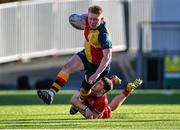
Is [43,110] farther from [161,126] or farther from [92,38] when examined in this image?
[161,126]

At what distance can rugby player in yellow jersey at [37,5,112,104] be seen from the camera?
11.7 meters

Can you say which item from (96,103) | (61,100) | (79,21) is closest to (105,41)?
(79,21)

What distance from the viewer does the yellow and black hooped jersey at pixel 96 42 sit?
11.8 metres

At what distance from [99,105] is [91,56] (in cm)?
74

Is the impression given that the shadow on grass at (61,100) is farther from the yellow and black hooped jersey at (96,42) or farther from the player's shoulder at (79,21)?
the yellow and black hooped jersey at (96,42)

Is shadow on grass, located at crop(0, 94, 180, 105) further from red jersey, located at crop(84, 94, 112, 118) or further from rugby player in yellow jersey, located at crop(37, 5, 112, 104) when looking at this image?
rugby player in yellow jersey, located at crop(37, 5, 112, 104)

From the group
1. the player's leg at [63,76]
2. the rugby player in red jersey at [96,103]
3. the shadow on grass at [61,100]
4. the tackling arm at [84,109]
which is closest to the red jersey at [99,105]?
the rugby player in red jersey at [96,103]

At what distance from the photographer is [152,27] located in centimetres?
2556

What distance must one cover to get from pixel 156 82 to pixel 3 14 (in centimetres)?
502

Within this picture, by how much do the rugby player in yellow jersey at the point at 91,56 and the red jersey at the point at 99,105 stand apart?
14 centimetres

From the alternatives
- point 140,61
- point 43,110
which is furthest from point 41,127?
point 140,61

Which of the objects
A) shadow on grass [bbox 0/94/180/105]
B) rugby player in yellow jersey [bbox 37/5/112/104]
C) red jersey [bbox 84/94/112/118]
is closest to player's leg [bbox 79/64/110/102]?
rugby player in yellow jersey [bbox 37/5/112/104]

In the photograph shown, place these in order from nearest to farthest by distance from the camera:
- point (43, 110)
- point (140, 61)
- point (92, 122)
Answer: point (92, 122) → point (43, 110) → point (140, 61)

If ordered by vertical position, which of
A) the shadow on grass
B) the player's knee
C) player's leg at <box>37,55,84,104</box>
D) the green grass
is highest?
player's leg at <box>37,55,84,104</box>
